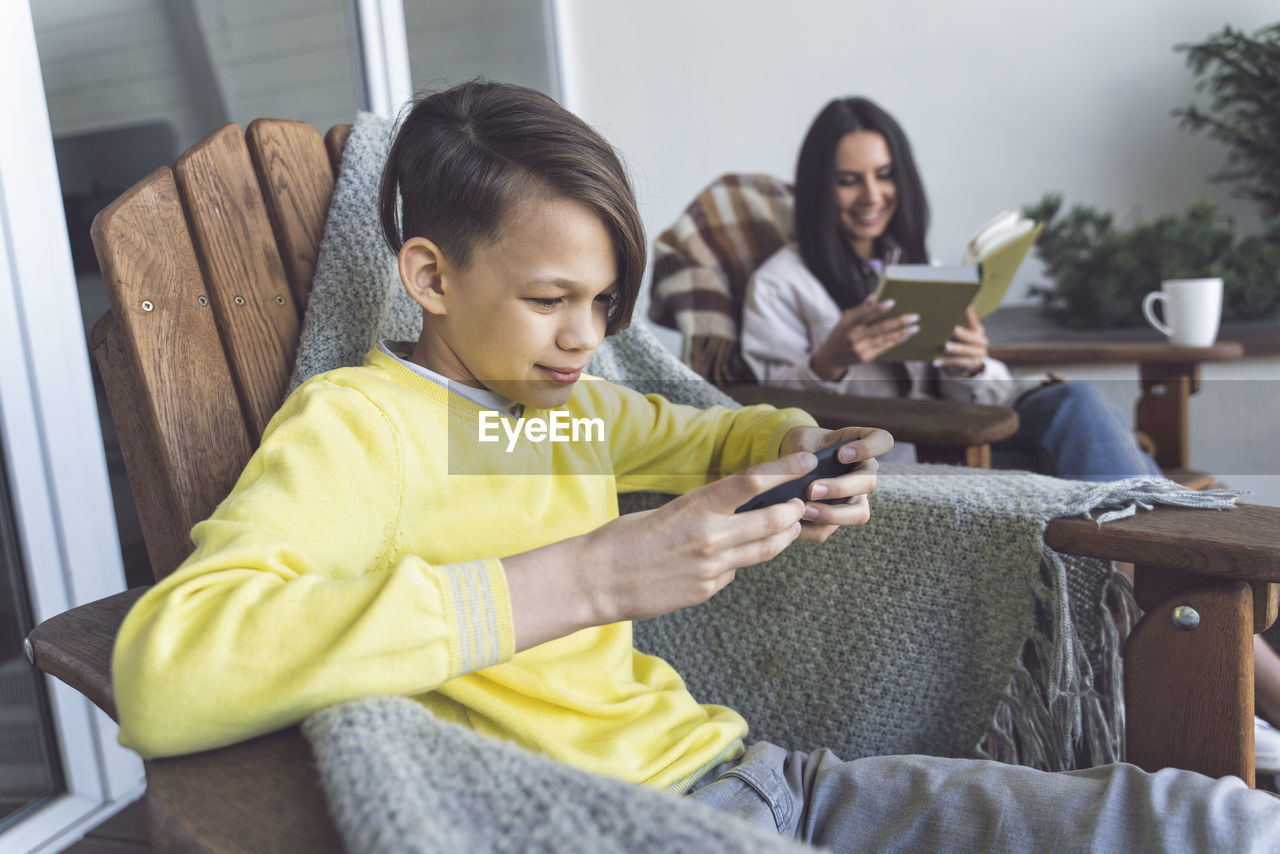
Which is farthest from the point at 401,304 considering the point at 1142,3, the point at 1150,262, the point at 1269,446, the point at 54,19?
the point at 1142,3

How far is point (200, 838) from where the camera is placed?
422mm

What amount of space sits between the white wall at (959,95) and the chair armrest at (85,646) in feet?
6.08

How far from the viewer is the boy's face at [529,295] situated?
2.21 feet

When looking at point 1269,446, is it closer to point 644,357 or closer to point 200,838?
point 644,357

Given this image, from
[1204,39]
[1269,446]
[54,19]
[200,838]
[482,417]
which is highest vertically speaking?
[1204,39]

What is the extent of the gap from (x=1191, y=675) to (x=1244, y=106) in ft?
7.77

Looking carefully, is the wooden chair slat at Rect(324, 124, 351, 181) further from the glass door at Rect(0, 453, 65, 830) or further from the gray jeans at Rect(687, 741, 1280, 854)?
the gray jeans at Rect(687, 741, 1280, 854)

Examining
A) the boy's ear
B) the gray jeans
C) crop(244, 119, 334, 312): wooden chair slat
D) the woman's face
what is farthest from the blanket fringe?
the woman's face

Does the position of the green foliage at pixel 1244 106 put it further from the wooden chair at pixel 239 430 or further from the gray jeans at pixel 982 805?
the gray jeans at pixel 982 805

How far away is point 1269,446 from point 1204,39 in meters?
1.12

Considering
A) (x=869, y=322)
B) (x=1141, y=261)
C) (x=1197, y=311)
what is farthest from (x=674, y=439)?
(x=1141, y=261)

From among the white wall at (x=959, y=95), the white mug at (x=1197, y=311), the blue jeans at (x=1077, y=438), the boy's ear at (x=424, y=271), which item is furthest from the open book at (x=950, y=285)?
the white wall at (x=959, y=95)

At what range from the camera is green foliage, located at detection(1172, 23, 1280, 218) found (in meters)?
2.23

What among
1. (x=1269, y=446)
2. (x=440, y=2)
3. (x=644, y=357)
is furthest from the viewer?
(x=1269, y=446)
